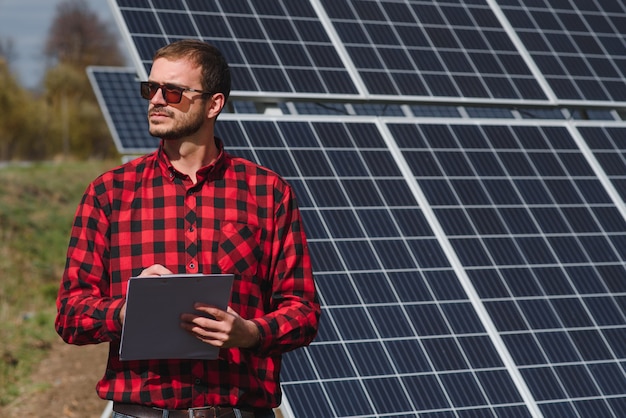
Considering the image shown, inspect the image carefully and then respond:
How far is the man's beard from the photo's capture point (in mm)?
4012

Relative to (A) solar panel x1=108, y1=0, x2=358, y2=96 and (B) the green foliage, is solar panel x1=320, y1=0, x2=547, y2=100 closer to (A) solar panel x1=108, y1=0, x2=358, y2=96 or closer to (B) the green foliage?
(A) solar panel x1=108, y1=0, x2=358, y2=96

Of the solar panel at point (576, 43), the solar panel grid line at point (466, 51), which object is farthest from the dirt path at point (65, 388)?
the solar panel at point (576, 43)

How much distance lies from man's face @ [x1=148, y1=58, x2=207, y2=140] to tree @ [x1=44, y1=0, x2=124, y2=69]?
257 feet

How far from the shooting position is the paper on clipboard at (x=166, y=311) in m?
3.65

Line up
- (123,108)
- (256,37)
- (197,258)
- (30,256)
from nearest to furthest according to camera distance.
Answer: (197,258) < (256,37) < (123,108) < (30,256)

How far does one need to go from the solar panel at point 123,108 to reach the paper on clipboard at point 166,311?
41.4ft

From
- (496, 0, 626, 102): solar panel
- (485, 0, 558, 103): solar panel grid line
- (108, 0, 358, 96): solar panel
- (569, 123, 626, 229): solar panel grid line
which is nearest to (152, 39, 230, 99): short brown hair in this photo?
(108, 0, 358, 96): solar panel

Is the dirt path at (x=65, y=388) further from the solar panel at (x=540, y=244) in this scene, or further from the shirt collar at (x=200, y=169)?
the shirt collar at (x=200, y=169)

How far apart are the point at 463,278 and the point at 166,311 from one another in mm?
3963

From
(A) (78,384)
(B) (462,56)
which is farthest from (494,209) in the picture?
(A) (78,384)

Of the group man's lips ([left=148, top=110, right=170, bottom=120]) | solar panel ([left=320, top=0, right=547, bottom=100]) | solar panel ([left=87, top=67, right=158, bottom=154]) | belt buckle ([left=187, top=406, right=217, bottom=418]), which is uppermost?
solar panel ([left=87, top=67, right=158, bottom=154])

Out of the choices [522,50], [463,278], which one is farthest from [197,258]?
[522,50]

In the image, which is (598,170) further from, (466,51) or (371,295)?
(371,295)

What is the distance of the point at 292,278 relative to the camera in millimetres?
4168
